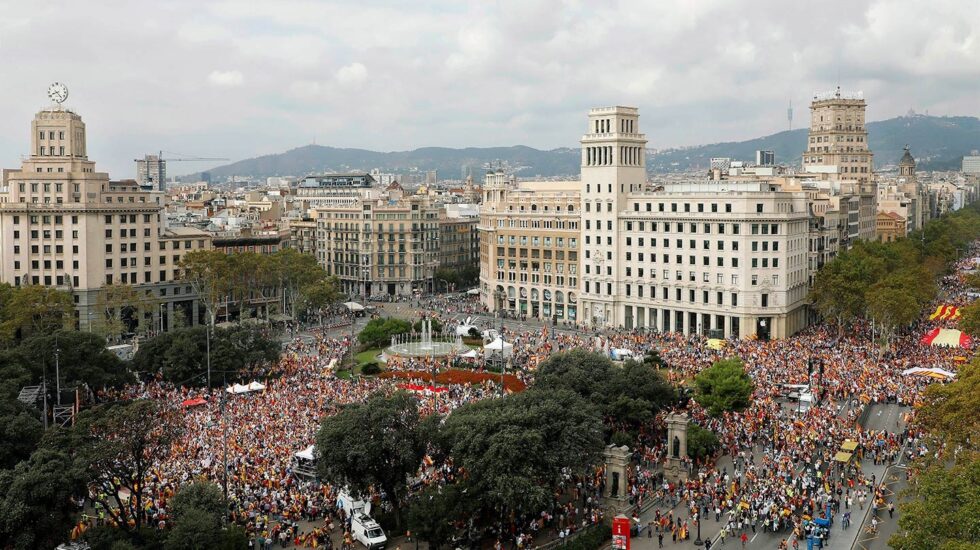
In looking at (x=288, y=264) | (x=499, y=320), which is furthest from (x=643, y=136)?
(x=288, y=264)

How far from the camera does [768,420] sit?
226 feet

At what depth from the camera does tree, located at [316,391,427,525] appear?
161ft

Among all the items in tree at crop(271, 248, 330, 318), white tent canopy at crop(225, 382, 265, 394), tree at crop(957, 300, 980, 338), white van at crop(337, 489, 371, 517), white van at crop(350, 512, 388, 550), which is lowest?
white van at crop(350, 512, 388, 550)

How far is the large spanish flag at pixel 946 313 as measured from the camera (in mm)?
106688

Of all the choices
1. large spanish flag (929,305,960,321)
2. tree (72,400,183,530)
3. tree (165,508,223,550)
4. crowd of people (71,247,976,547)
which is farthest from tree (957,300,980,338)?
tree (165,508,223,550)

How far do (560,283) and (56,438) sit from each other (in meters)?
87.5

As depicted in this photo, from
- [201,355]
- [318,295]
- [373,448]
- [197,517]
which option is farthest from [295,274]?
[197,517]

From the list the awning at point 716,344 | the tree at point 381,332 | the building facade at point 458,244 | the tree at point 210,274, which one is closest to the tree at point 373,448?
the tree at point 381,332

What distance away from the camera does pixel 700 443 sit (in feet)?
198

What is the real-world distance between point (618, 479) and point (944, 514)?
21.0m

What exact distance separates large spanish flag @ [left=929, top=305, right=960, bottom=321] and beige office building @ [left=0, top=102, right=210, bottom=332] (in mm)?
89894

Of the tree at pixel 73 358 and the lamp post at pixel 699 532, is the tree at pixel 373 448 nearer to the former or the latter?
the lamp post at pixel 699 532

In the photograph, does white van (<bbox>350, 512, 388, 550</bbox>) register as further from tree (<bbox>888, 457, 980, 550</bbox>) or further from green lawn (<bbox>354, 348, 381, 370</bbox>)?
green lawn (<bbox>354, 348, 381, 370</bbox>)

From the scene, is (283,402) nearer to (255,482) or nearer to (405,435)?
(255,482)
